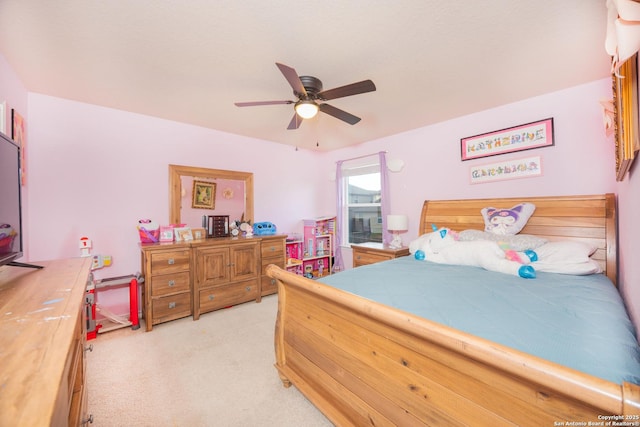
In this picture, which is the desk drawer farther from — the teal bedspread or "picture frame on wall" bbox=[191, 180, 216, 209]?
"picture frame on wall" bbox=[191, 180, 216, 209]

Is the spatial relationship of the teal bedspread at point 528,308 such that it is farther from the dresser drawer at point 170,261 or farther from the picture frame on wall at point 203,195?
the picture frame on wall at point 203,195

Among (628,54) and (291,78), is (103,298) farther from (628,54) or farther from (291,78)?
(628,54)

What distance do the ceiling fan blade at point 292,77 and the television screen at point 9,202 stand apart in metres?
1.49

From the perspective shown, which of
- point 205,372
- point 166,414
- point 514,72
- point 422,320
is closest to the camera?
point 422,320

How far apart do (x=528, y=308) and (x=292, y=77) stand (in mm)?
1920

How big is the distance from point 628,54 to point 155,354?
3.33 meters

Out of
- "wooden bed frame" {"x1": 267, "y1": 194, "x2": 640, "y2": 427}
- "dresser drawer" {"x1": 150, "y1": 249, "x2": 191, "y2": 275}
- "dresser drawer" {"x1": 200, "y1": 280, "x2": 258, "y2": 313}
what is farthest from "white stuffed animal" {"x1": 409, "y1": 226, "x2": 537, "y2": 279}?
"dresser drawer" {"x1": 150, "y1": 249, "x2": 191, "y2": 275}

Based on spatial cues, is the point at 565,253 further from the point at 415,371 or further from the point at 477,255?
the point at 415,371

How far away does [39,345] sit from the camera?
0.64 metres

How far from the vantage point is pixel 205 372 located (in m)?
1.94

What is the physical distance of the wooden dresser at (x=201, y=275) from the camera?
8.68 ft

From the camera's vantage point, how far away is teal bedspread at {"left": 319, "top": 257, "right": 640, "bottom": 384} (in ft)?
2.83

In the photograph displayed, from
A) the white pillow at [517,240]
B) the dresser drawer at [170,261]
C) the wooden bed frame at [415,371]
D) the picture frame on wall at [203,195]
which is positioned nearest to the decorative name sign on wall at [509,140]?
the wooden bed frame at [415,371]

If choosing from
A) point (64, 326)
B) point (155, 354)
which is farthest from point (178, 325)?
point (64, 326)
